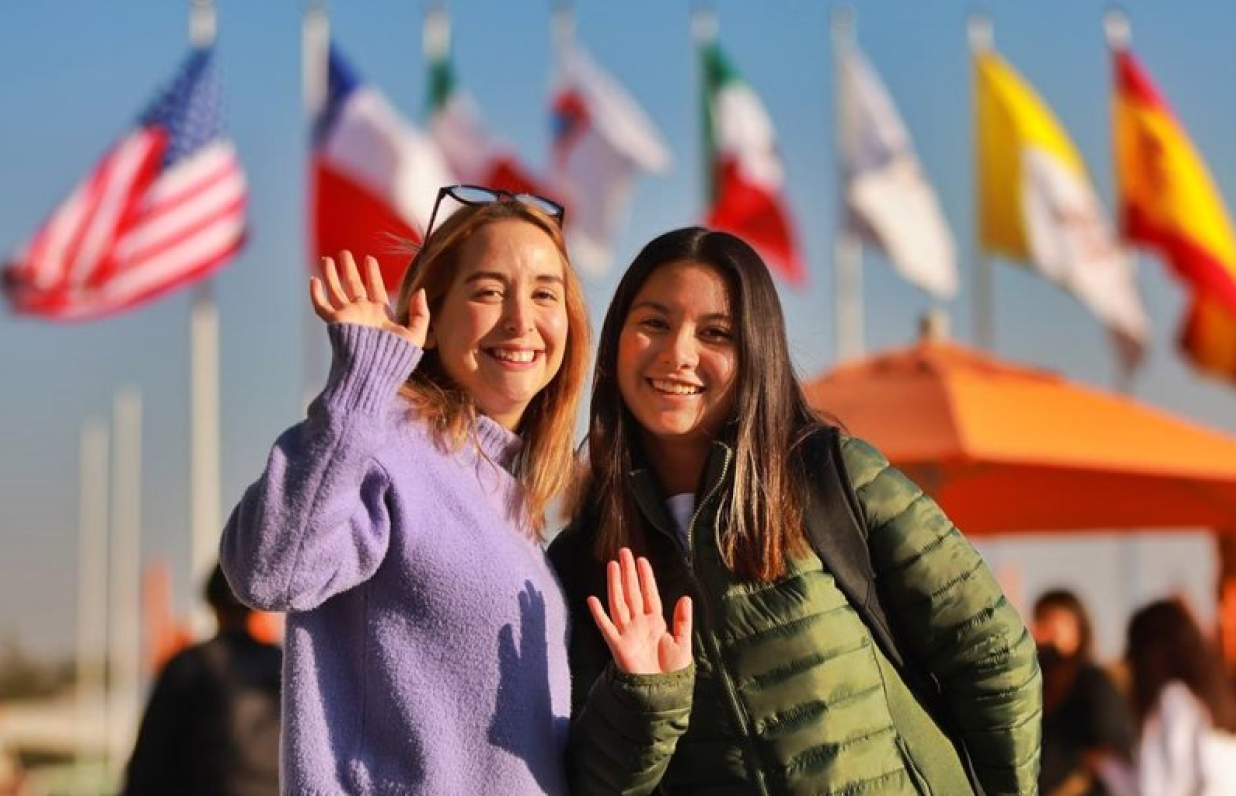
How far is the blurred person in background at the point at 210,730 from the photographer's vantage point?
6551 mm

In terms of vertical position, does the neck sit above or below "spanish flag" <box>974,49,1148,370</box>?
below

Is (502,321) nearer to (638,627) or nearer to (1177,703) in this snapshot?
(638,627)

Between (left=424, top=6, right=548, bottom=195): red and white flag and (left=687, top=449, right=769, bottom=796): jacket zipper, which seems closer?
(left=687, top=449, right=769, bottom=796): jacket zipper

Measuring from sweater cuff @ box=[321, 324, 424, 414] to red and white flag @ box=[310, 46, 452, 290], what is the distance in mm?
14193

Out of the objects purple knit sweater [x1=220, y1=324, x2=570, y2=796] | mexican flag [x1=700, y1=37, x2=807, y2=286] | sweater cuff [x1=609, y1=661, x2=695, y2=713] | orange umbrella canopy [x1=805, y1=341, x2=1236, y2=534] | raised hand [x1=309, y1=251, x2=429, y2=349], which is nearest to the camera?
purple knit sweater [x1=220, y1=324, x2=570, y2=796]

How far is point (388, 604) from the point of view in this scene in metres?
3.35

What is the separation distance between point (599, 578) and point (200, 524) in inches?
776

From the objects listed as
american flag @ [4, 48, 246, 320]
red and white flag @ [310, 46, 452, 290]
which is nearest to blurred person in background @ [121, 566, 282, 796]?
american flag @ [4, 48, 246, 320]

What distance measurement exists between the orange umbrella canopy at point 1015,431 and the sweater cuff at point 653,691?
477 cm

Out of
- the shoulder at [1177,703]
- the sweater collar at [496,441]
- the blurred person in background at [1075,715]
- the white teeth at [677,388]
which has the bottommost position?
the blurred person in background at [1075,715]

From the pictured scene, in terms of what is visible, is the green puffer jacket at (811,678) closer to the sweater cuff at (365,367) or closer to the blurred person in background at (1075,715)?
the sweater cuff at (365,367)

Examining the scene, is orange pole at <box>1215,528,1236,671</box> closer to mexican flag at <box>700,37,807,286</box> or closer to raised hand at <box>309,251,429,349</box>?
raised hand at <box>309,251,429,349</box>

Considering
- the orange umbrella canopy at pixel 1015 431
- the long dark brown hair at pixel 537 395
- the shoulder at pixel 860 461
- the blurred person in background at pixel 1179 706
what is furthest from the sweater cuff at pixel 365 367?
the orange umbrella canopy at pixel 1015 431

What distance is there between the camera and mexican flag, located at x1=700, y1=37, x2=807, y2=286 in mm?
19859
